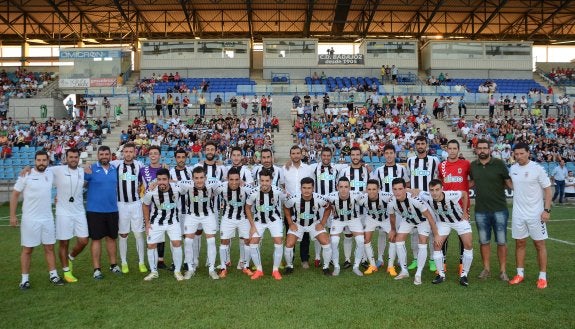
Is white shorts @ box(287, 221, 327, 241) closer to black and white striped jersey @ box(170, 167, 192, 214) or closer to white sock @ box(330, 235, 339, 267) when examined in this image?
white sock @ box(330, 235, 339, 267)

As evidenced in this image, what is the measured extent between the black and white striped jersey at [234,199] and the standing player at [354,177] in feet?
6.00

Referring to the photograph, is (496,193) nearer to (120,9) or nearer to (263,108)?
(263,108)

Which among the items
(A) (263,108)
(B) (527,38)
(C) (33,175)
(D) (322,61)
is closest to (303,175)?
(C) (33,175)

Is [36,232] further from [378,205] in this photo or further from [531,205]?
[531,205]

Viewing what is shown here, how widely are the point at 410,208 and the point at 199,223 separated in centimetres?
336

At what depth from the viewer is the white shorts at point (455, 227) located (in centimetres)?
762

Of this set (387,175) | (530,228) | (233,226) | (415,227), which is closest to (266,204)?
(233,226)

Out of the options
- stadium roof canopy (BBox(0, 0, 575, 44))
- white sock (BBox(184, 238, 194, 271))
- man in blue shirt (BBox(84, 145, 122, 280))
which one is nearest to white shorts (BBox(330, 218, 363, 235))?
white sock (BBox(184, 238, 194, 271))

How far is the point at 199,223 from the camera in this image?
26.9ft

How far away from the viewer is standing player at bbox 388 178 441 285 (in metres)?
7.67

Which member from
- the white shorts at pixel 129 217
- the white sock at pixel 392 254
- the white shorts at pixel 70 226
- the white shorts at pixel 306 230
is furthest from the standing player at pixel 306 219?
the white shorts at pixel 70 226

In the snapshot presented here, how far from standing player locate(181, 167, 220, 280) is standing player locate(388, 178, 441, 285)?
288 centimetres

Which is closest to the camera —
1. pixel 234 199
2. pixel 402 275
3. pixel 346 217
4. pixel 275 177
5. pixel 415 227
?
pixel 402 275

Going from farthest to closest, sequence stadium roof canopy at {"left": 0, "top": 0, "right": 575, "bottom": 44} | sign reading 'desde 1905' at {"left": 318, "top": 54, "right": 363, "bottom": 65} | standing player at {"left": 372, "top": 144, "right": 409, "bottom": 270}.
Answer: stadium roof canopy at {"left": 0, "top": 0, "right": 575, "bottom": 44}, sign reading 'desde 1905' at {"left": 318, "top": 54, "right": 363, "bottom": 65}, standing player at {"left": 372, "top": 144, "right": 409, "bottom": 270}
